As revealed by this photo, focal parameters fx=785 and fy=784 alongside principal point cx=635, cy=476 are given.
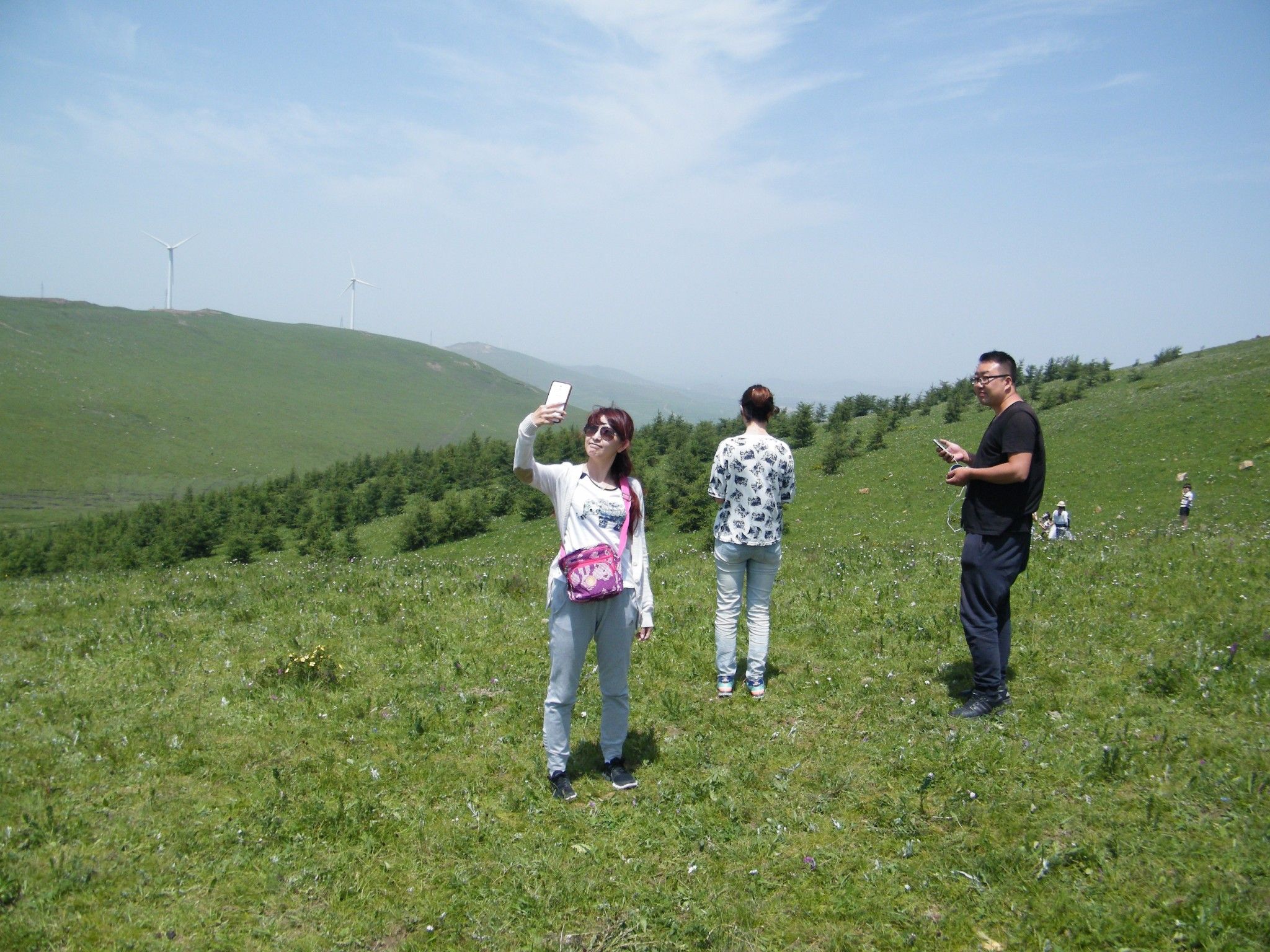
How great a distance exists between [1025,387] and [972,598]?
2268 inches

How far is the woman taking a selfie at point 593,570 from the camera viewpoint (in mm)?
5676

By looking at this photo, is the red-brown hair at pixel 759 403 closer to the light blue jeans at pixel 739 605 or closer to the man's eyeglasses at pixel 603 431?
the light blue jeans at pixel 739 605

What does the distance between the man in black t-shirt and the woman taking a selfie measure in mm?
2778

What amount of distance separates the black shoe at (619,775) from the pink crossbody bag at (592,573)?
4.99 feet

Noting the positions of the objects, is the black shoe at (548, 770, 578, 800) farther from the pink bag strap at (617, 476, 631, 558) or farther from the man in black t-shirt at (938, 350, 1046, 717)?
the man in black t-shirt at (938, 350, 1046, 717)

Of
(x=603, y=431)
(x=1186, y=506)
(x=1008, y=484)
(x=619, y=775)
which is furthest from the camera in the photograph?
(x=1186, y=506)

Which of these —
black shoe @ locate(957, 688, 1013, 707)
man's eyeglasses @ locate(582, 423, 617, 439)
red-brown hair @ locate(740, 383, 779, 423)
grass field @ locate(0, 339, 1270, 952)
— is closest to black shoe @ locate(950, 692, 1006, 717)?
black shoe @ locate(957, 688, 1013, 707)

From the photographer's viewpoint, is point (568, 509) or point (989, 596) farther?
point (989, 596)

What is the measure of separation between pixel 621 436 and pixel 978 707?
13.1ft

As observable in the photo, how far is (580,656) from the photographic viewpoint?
5910 mm

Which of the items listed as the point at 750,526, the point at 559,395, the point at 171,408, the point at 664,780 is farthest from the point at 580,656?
the point at 171,408

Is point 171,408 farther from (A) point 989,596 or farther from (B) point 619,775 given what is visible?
(A) point 989,596

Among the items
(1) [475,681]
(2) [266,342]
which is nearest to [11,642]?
(1) [475,681]

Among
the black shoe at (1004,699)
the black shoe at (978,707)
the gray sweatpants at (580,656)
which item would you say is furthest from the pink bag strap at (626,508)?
the black shoe at (1004,699)
